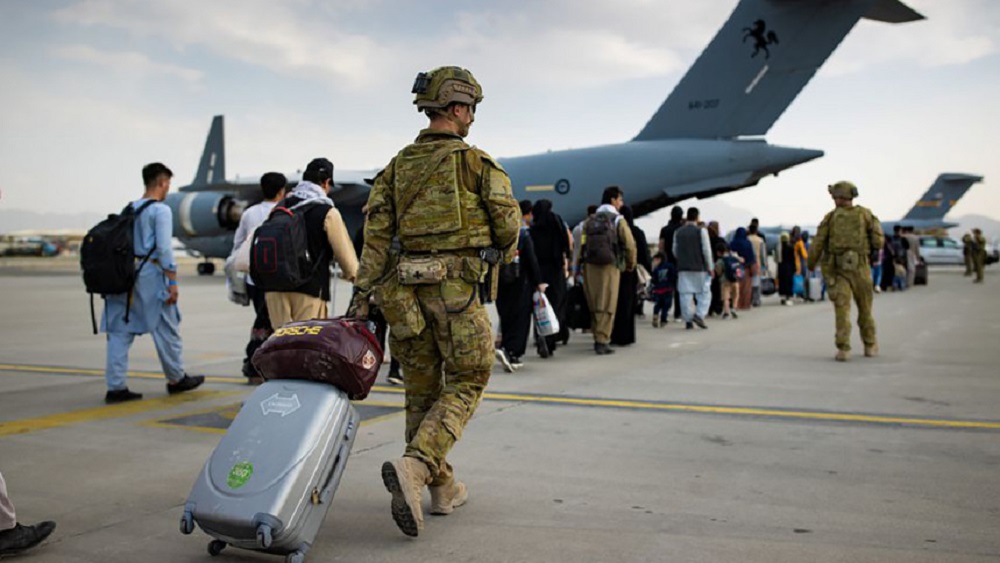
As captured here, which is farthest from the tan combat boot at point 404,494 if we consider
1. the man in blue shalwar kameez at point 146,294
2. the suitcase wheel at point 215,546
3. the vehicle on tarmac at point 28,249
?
the vehicle on tarmac at point 28,249

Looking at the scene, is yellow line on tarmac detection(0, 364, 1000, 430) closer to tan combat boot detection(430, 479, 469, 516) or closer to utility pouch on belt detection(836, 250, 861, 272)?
tan combat boot detection(430, 479, 469, 516)

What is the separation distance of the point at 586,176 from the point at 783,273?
502cm

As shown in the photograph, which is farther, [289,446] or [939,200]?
[939,200]

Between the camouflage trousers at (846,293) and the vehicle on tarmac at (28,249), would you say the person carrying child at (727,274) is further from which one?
the vehicle on tarmac at (28,249)

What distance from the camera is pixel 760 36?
17.8 meters

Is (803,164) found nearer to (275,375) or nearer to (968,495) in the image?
(968,495)

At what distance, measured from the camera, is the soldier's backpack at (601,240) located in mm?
9133

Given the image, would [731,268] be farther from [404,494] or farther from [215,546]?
[215,546]

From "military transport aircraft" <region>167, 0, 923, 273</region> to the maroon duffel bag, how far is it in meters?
16.0

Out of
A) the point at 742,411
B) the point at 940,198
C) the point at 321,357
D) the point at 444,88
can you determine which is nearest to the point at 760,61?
the point at 742,411

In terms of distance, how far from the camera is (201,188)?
943 inches

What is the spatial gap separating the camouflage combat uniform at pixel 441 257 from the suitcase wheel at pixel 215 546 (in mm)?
846

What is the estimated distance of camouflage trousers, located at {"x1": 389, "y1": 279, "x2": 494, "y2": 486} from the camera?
3377 mm

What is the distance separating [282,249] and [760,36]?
15.3 metres
